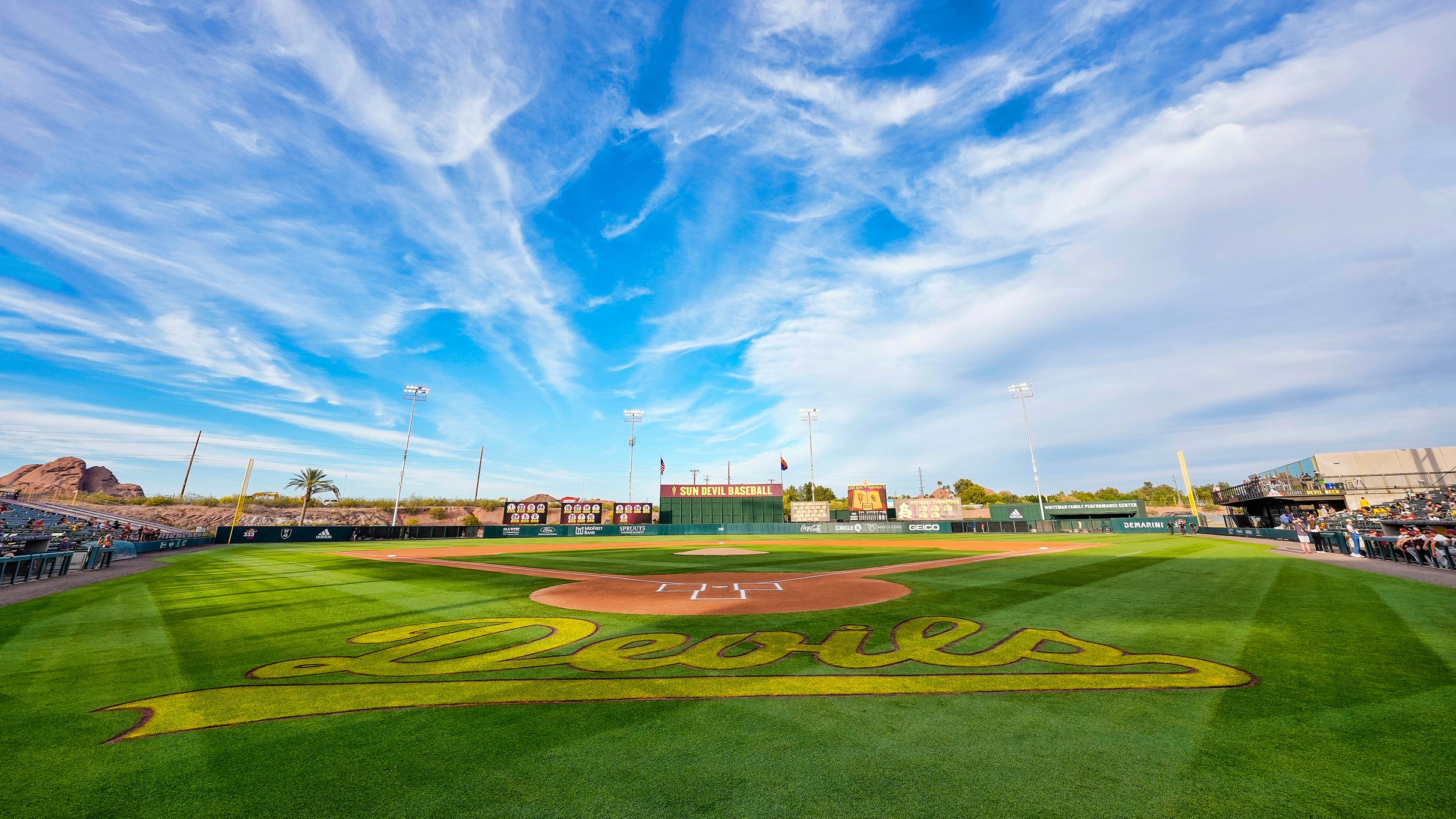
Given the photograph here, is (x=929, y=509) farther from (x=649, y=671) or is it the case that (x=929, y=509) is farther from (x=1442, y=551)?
(x=649, y=671)

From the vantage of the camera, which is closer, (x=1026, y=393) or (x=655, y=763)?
(x=655, y=763)

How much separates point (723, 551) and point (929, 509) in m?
41.6

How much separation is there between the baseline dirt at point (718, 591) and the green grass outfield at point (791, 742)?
2.34 m

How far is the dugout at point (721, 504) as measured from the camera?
61.4 metres

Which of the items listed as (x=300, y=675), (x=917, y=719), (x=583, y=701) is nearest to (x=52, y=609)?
(x=300, y=675)

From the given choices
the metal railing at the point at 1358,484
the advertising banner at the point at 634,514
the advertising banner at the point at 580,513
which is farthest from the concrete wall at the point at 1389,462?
the advertising banner at the point at 580,513

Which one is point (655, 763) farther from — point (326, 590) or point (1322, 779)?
point (326, 590)

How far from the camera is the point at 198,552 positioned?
3328 cm

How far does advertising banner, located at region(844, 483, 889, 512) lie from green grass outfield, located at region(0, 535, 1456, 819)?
2098 inches

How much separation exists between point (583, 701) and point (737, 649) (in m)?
2.66

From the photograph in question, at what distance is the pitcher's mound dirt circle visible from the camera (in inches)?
436

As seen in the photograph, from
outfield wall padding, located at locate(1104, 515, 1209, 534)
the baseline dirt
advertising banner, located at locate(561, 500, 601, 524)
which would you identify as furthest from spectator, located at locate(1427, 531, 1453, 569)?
advertising banner, located at locate(561, 500, 601, 524)

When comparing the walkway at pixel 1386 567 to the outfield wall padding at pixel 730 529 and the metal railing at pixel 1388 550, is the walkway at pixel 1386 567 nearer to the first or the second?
the metal railing at pixel 1388 550

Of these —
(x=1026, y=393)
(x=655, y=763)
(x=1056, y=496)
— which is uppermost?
(x=1026, y=393)
